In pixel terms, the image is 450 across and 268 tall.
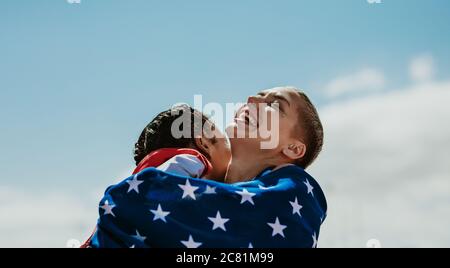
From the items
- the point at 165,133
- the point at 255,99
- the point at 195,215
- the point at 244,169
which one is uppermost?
the point at 255,99

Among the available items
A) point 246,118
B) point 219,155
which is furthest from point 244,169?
point 219,155

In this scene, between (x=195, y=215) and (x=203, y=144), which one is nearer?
(x=195, y=215)

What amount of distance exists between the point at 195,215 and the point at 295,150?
112cm

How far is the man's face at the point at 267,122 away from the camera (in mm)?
3785

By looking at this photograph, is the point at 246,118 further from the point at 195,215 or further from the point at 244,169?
the point at 195,215

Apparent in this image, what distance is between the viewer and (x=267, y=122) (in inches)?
150

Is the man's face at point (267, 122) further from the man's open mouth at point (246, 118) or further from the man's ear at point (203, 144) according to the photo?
the man's ear at point (203, 144)

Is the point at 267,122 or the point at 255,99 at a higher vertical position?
the point at 255,99

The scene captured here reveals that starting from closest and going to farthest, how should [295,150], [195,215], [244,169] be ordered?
[195,215] → [244,169] → [295,150]

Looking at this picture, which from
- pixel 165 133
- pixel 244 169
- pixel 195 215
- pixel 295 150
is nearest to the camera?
pixel 195 215
